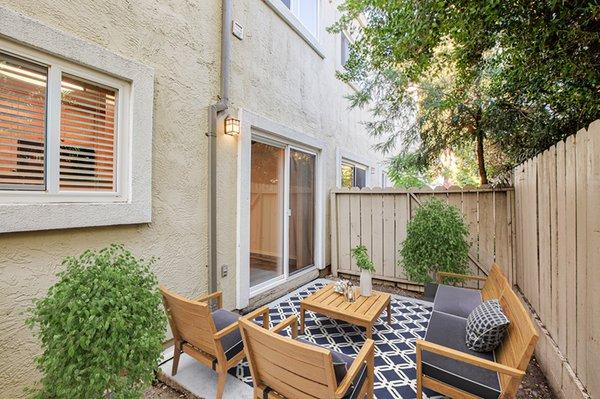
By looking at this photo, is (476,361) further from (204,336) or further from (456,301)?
(204,336)

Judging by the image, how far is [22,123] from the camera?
2135mm

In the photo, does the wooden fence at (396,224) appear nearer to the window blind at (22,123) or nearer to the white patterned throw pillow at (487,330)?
the white patterned throw pillow at (487,330)

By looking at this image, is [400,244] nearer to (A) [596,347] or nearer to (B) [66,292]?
(A) [596,347]

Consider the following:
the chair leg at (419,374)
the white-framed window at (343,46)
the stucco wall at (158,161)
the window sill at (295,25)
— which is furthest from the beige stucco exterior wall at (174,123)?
the chair leg at (419,374)

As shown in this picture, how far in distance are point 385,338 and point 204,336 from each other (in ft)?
7.17

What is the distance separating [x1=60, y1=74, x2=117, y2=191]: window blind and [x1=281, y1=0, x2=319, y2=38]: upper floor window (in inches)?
147

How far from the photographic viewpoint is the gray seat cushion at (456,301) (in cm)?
317

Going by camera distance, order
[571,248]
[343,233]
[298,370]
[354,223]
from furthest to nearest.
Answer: [343,233]
[354,223]
[571,248]
[298,370]

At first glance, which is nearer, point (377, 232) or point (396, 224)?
point (396, 224)

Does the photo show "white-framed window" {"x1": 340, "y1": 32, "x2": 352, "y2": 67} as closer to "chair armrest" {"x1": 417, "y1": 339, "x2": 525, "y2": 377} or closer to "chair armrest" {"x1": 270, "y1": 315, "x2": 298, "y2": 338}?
"chair armrest" {"x1": 270, "y1": 315, "x2": 298, "y2": 338}

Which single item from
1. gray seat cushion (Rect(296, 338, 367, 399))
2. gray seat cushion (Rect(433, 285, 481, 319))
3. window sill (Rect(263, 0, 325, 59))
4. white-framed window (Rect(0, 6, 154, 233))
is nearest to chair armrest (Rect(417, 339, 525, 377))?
gray seat cushion (Rect(296, 338, 367, 399))

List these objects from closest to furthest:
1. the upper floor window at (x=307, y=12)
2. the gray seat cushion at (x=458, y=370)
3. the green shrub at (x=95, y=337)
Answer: the green shrub at (x=95, y=337) → the gray seat cushion at (x=458, y=370) → the upper floor window at (x=307, y=12)

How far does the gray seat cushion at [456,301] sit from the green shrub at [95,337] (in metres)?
2.98

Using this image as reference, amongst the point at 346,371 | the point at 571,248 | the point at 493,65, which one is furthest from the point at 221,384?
the point at 493,65
